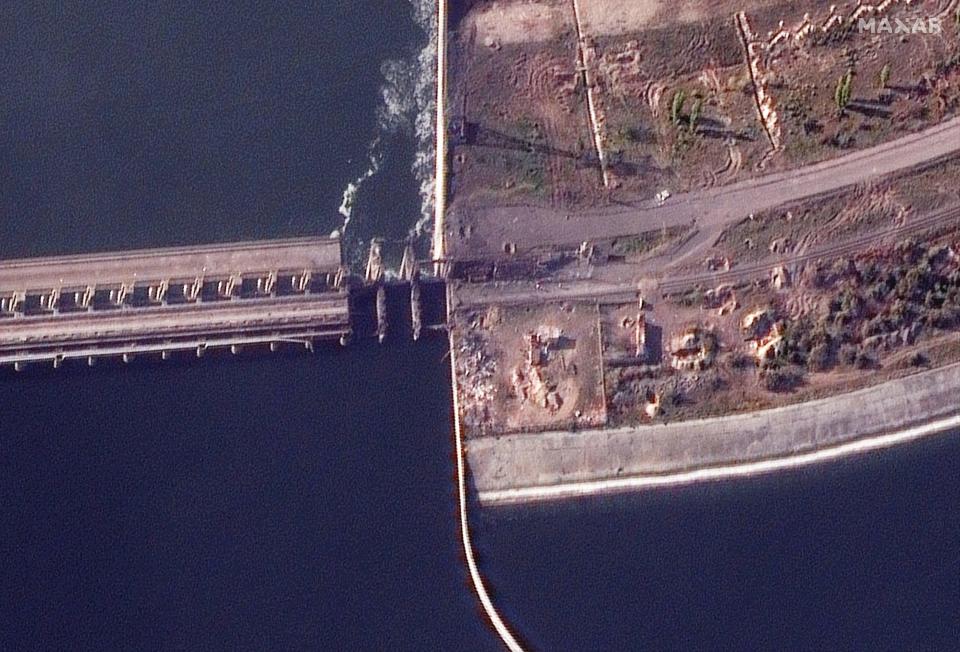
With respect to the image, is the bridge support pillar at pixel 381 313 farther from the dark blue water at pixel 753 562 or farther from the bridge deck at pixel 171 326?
the dark blue water at pixel 753 562

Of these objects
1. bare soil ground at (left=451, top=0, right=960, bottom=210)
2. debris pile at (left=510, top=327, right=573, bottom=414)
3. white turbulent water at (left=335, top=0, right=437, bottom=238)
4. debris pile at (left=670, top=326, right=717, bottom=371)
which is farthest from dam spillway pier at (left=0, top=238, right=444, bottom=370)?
debris pile at (left=670, top=326, right=717, bottom=371)

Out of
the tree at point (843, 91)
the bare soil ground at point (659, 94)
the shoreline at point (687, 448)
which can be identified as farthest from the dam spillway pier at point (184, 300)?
the tree at point (843, 91)

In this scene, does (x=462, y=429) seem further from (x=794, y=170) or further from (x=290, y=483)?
(x=794, y=170)

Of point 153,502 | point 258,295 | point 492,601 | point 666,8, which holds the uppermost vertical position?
point 666,8

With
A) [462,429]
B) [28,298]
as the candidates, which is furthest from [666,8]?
[28,298]

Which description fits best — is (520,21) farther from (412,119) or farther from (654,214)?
(654,214)
